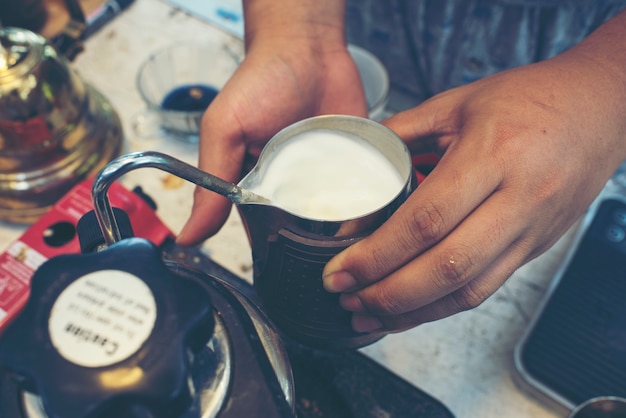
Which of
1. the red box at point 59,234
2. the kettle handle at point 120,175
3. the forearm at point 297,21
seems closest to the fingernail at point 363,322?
the kettle handle at point 120,175

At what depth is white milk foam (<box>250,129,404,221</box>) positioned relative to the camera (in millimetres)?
451

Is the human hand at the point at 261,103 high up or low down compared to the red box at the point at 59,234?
up

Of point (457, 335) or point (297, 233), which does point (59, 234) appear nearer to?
point (297, 233)

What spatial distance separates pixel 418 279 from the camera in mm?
448

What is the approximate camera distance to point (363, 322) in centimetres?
47

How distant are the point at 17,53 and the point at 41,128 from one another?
10 cm

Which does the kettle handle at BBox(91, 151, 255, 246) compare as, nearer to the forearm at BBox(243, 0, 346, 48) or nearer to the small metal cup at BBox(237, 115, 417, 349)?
the small metal cup at BBox(237, 115, 417, 349)

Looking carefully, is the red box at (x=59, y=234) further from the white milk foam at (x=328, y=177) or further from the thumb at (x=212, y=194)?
the white milk foam at (x=328, y=177)

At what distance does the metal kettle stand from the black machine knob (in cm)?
48

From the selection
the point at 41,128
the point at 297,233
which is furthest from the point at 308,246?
the point at 41,128

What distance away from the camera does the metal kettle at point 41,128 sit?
67 centimetres

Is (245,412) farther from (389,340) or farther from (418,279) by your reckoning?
(389,340)

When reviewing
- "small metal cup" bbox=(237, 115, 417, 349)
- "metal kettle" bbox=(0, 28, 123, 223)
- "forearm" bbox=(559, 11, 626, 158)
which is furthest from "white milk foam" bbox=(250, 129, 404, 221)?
"metal kettle" bbox=(0, 28, 123, 223)

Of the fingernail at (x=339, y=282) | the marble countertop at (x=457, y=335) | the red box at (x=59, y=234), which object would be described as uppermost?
the fingernail at (x=339, y=282)
